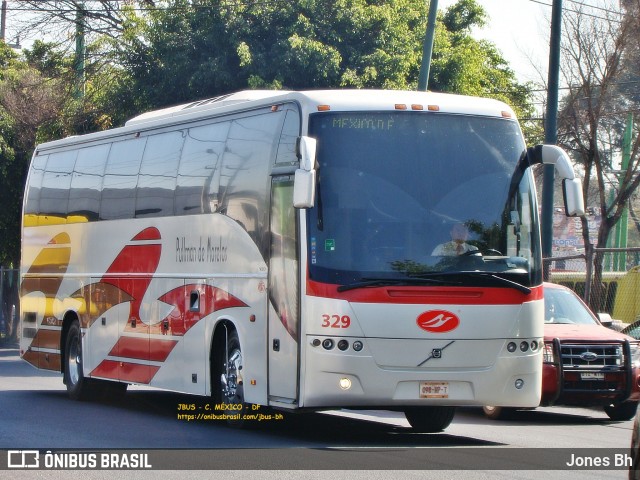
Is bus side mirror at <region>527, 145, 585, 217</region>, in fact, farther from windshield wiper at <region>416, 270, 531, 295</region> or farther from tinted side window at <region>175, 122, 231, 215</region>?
tinted side window at <region>175, 122, 231, 215</region>

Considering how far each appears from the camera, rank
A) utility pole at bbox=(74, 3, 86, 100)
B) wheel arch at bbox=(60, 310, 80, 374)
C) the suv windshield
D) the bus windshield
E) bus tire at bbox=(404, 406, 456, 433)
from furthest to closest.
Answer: utility pole at bbox=(74, 3, 86, 100), wheel arch at bbox=(60, 310, 80, 374), the suv windshield, bus tire at bbox=(404, 406, 456, 433), the bus windshield

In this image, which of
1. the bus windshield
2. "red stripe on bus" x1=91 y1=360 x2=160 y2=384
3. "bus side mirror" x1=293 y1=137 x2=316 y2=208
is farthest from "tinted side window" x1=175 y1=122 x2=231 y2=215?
"bus side mirror" x1=293 y1=137 x2=316 y2=208

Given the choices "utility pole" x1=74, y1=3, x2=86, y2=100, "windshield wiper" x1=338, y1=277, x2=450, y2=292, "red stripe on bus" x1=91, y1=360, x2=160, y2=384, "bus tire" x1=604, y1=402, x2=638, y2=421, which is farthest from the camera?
"utility pole" x1=74, y1=3, x2=86, y2=100

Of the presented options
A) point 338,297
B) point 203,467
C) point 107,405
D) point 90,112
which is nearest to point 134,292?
point 107,405

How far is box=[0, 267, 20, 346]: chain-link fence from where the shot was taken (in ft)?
118

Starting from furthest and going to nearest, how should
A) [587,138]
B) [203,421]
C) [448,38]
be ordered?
[448,38] < [587,138] < [203,421]

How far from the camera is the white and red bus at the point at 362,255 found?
11.5 m

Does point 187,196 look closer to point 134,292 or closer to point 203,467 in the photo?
point 134,292

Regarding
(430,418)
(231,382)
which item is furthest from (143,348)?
(430,418)

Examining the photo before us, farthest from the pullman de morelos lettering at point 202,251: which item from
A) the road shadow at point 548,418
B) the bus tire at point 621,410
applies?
the bus tire at point 621,410

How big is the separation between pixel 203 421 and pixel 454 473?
17.1 ft

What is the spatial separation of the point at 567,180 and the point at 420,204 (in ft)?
5.30

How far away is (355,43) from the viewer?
29.6 meters

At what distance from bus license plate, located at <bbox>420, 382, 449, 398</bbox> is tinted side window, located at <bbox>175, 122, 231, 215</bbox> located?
3654 mm
